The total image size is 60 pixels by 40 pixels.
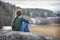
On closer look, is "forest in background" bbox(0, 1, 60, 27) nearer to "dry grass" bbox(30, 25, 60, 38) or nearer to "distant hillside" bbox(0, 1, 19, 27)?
"distant hillside" bbox(0, 1, 19, 27)

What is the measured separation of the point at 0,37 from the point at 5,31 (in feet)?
0.37

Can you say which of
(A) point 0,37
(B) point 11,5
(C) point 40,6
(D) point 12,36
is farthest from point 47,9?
(A) point 0,37

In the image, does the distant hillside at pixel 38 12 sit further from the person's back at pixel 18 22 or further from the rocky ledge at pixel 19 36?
the rocky ledge at pixel 19 36

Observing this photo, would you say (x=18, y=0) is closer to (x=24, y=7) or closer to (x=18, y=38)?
(x=24, y=7)

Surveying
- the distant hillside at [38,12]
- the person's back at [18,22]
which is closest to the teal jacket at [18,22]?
the person's back at [18,22]

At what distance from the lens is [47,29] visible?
169cm

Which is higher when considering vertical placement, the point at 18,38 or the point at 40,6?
the point at 40,6

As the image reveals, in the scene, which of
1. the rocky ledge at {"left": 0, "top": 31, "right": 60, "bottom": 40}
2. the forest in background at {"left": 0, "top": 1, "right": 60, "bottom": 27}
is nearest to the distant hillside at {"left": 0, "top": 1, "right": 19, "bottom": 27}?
the forest in background at {"left": 0, "top": 1, "right": 60, "bottom": 27}

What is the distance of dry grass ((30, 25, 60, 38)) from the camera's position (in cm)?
167

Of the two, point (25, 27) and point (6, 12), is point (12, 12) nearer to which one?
point (6, 12)

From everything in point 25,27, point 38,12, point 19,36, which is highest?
point 38,12

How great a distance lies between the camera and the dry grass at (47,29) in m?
1.67

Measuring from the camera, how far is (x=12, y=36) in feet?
5.55

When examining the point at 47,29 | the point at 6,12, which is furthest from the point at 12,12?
the point at 47,29
